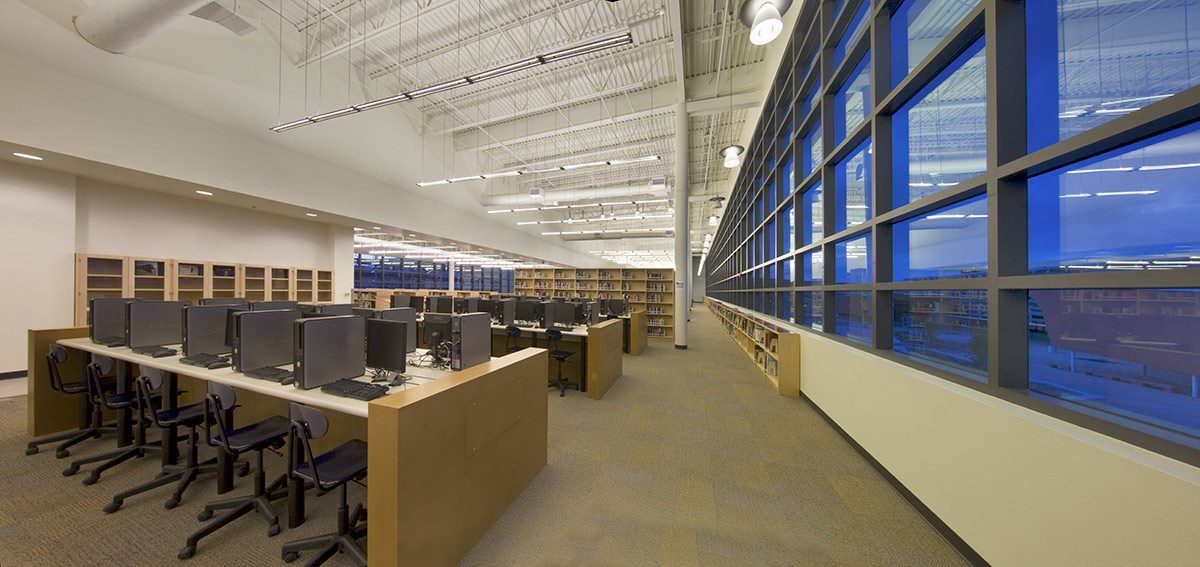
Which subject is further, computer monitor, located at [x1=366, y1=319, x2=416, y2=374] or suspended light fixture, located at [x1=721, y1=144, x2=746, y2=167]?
suspended light fixture, located at [x1=721, y1=144, x2=746, y2=167]

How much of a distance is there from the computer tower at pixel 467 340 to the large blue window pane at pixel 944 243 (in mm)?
3310

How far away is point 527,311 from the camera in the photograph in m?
5.54

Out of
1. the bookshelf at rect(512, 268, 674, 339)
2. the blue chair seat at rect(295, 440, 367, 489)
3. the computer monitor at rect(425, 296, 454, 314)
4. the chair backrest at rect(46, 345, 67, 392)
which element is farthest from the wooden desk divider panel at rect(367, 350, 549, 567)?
the bookshelf at rect(512, 268, 674, 339)

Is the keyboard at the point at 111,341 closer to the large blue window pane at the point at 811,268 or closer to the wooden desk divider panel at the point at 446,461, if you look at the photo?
the wooden desk divider panel at the point at 446,461

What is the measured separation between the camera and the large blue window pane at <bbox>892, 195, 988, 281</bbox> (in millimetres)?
2012

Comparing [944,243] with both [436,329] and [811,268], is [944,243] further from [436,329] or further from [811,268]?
[436,329]

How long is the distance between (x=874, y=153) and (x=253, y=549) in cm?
494

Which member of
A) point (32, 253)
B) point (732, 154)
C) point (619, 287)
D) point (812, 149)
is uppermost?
point (732, 154)

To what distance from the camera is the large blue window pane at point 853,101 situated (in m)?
3.18

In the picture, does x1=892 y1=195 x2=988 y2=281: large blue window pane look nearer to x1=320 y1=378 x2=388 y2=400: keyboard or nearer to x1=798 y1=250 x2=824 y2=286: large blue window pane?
x1=798 y1=250 x2=824 y2=286: large blue window pane

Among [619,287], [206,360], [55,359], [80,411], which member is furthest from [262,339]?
[619,287]

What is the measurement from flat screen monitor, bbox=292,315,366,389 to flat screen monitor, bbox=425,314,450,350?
461 millimetres

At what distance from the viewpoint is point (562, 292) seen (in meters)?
10.9

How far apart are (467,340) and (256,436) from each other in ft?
4.22
